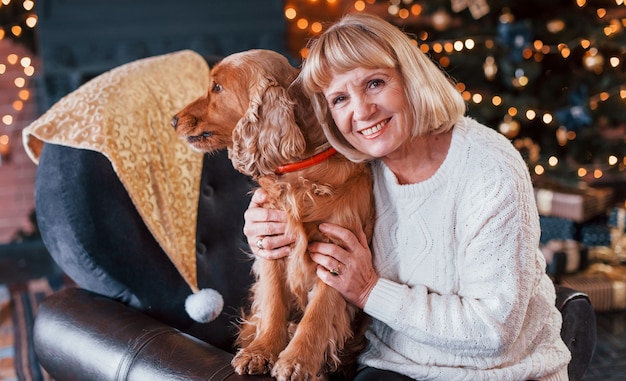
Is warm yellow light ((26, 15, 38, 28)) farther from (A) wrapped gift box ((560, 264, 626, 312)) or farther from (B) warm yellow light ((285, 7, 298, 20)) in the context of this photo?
(A) wrapped gift box ((560, 264, 626, 312))

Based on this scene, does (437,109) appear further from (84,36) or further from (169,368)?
(84,36)

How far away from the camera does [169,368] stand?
1.29m

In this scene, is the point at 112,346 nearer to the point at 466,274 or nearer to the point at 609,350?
the point at 466,274

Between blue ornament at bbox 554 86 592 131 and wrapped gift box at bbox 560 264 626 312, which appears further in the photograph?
blue ornament at bbox 554 86 592 131

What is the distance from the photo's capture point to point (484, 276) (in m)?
1.32

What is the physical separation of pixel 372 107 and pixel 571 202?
9.17 ft

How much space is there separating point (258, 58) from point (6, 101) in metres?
3.66

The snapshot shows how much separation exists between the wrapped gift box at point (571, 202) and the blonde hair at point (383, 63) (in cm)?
265

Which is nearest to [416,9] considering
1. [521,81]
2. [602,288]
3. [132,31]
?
[521,81]

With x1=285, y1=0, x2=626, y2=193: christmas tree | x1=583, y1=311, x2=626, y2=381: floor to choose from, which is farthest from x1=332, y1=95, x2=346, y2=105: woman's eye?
x1=285, y1=0, x2=626, y2=193: christmas tree

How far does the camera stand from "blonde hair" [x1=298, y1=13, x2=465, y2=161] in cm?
131

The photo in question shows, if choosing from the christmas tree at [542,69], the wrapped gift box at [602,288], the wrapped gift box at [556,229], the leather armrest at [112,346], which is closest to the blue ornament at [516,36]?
the christmas tree at [542,69]

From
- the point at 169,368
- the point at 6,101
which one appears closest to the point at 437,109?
the point at 169,368

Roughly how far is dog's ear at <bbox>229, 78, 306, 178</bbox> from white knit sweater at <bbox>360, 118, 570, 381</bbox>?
0.81 ft
